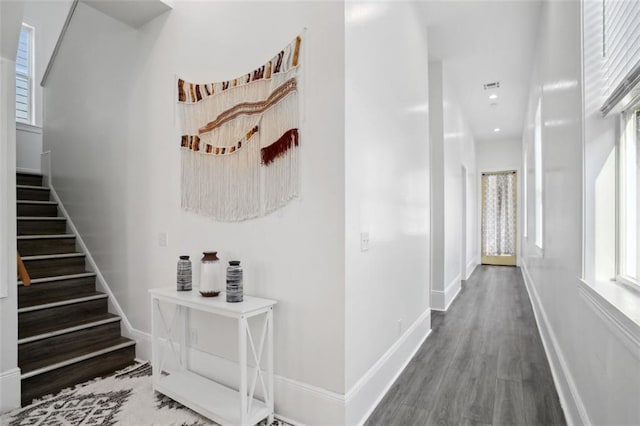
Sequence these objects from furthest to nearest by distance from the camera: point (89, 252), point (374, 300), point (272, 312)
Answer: point (89, 252), point (374, 300), point (272, 312)

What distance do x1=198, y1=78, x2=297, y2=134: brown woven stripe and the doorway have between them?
8364 mm

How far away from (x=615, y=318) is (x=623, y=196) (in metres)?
0.67

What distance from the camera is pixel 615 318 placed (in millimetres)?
1330

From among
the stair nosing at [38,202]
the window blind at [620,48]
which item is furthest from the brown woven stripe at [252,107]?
the stair nosing at [38,202]

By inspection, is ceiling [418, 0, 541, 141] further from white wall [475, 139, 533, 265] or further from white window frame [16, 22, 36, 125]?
white window frame [16, 22, 36, 125]

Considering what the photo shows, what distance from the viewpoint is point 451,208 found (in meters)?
5.10

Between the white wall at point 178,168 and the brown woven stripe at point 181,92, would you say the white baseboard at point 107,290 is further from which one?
the brown woven stripe at point 181,92

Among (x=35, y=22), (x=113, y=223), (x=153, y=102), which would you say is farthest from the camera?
(x=35, y=22)

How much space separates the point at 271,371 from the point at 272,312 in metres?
0.33

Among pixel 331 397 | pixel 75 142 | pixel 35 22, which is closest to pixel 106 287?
pixel 75 142

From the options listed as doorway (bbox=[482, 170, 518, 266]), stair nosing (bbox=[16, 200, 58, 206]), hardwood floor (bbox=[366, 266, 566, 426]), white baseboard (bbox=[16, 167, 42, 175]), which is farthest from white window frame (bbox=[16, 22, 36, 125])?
doorway (bbox=[482, 170, 518, 266])

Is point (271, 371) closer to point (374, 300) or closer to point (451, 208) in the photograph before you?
point (374, 300)

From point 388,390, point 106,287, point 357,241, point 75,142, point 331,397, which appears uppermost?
point 75,142

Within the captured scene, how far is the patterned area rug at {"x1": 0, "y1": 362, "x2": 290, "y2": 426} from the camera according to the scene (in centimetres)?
203
